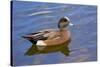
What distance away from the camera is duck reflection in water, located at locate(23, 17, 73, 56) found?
200 centimetres

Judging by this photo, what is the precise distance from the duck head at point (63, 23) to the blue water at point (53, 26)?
37mm

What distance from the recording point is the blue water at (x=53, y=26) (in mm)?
1943

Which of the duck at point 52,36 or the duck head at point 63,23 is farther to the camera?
the duck head at point 63,23

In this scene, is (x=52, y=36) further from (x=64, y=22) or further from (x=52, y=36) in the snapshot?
(x=64, y=22)

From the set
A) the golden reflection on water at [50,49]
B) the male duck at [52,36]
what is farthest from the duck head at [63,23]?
the golden reflection on water at [50,49]

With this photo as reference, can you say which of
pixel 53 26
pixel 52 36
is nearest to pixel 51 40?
pixel 52 36

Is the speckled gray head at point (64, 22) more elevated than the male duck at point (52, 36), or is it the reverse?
the speckled gray head at point (64, 22)

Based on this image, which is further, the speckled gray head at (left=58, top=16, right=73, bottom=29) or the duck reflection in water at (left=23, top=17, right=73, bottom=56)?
the speckled gray head at (left=58, top=16, right=73, bottom=29)

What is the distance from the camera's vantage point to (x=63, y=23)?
212 centimetres

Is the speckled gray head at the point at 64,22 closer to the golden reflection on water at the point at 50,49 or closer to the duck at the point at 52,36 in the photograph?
the duck at the point at 52,36

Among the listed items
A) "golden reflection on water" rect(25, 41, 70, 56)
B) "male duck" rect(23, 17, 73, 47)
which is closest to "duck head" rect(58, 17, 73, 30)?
"male duck" rect(23, 17, 73, 47)

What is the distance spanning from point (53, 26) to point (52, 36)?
4.0 inches

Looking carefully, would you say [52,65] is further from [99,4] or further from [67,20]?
[99,4]

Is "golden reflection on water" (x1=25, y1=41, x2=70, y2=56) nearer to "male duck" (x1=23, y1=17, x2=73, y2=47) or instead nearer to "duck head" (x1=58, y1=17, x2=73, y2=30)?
"male duck" (x1=23, y1=17, x2=73, y2=47)
